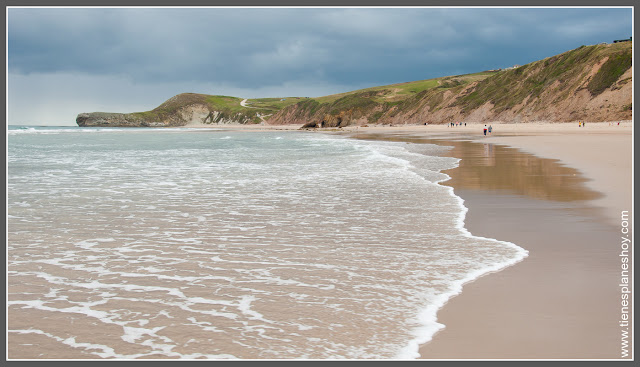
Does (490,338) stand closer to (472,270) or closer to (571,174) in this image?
(472,270)

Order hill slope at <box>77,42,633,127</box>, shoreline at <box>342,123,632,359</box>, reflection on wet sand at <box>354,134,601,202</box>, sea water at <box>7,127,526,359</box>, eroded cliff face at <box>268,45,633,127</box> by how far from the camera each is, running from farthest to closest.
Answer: hill slope at <box>77,42,633,127</box> → eroded cliff face at <box>268,45,633,127</box> → reflection on wet sand at <box>354,134,601,202</box> → sea water at <box>7,127,526,359</box> → shoreline at <box>342,123,632,359</box>

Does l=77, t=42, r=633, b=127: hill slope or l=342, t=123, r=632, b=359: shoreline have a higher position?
l=77, t=42, r=633, b=127: hill slope

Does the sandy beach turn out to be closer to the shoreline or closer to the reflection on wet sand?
the shoreline

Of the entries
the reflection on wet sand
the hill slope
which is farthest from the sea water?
the hill slope

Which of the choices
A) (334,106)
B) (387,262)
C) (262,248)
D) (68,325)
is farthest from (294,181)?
(334,106)

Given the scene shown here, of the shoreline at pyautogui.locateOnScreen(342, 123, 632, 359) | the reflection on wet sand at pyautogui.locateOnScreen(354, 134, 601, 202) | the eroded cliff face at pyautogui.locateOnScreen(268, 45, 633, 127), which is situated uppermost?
the eroded cliff face at pyautogui.locateOnScreen(268, 45, 633, 127)

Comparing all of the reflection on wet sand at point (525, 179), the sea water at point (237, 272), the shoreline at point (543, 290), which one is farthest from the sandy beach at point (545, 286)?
the sea water at point (237, 272)

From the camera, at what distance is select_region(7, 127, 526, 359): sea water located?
4.17m

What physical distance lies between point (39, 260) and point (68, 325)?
2580mm

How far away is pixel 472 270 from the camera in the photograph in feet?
19.5

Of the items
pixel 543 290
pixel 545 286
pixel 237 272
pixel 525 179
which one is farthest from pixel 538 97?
pixel 237 272

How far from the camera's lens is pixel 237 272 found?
19.7 ft

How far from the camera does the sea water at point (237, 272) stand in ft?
13.7

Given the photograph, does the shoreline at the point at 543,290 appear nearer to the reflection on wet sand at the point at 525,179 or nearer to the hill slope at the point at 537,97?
the reflection on wet sand at the point at 525,179
